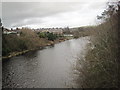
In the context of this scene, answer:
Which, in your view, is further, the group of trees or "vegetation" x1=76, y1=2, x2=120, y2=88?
the group of trees

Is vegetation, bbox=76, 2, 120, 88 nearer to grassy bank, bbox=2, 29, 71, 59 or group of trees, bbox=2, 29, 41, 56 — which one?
grassy bank, bbox=2, 29, 71, 59

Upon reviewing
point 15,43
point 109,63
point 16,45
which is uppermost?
point 109,63

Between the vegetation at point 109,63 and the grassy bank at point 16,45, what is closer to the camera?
the vegetation at point 109,63

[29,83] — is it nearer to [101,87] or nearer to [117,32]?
[101,87]

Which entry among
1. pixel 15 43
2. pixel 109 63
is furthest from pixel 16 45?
pixel 109 63

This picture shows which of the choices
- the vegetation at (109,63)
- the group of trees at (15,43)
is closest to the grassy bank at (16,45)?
the group of trees at (15,43)

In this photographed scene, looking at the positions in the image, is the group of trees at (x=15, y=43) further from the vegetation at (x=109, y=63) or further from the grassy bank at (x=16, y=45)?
the vegetation at (x=109, y=63)

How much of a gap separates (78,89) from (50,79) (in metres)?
5.12

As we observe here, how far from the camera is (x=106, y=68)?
9.38 m

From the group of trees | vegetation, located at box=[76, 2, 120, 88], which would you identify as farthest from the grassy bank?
vegetation, located at box=[76, 2, 120, 88]

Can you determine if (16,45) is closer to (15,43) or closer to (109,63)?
(15,43)

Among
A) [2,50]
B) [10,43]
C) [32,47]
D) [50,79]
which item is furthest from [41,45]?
[50,79]

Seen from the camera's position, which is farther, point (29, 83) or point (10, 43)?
point (10, 43)

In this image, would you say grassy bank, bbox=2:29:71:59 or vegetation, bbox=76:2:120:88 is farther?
grassy bank, bbox=2:29:71:59
